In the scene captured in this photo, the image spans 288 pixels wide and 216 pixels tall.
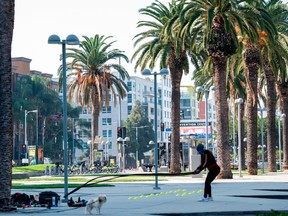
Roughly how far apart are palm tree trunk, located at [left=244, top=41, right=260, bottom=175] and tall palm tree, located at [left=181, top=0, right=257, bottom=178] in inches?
224

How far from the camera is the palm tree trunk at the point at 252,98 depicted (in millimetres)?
52156

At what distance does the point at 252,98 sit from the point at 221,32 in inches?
371

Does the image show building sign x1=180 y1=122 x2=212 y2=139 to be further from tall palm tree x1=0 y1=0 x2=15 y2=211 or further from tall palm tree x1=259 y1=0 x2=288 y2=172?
tall palm tree x1=0 y1=0 x2=15 y2=211

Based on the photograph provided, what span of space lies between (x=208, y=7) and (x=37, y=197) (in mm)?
23398

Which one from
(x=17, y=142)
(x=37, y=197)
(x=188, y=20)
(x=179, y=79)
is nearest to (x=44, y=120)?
(x=17, y=142)

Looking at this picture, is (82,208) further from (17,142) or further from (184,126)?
(17,142)

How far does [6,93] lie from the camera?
72.2 ft

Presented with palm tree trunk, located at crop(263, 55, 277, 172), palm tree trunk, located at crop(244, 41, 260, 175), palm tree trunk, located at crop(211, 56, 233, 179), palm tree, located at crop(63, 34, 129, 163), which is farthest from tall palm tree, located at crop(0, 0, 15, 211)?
palm tree, located at crop(63, 34, 129, 163)

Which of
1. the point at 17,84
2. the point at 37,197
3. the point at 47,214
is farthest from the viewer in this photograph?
the point at 17,84

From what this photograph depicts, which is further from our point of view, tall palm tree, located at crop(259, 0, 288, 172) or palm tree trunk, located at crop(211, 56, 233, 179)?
tall palm tree, located at crop(259, 0, 288, 172)

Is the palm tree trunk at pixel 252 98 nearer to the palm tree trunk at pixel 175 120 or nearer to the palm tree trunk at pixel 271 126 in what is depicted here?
the palm tree trunk at pixel 175 120

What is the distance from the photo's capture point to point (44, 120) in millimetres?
127000

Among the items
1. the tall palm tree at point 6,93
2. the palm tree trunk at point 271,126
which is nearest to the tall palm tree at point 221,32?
the palm tree trunk at point 271,126

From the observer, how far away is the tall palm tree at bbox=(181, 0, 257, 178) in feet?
144
